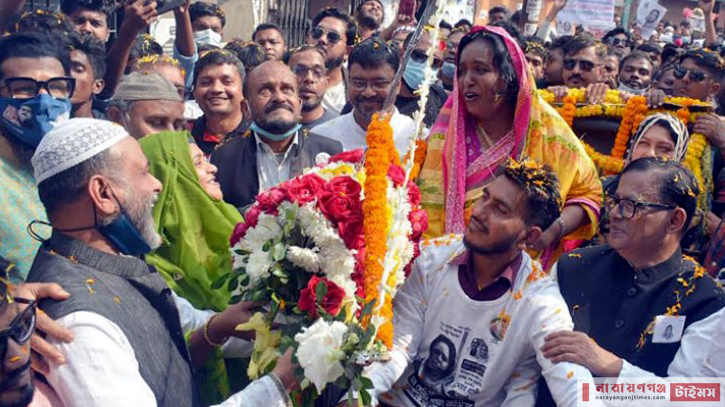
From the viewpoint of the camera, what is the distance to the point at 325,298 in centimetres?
253

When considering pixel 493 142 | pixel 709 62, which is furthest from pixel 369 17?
pixel 493 142

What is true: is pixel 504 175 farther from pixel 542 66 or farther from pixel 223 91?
pixel 542 66

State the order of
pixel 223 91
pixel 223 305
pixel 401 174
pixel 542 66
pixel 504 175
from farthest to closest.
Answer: pixel 542 66, pixel 223 91, pixel 223 305, pixel 504 175, pixel 401 174

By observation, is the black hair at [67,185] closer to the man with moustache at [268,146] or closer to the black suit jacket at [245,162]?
the black suit jacket at [245,162]

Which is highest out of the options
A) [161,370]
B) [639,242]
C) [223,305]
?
[639,242]

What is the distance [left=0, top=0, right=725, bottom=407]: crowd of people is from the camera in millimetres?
2404

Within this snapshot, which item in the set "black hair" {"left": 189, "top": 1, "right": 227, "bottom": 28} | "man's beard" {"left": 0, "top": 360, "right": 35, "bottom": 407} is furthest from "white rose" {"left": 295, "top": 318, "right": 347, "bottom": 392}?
"black hair" {"left": 189, "top": 1, "right": 227, "bottom": 28}

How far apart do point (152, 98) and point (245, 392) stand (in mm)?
2371

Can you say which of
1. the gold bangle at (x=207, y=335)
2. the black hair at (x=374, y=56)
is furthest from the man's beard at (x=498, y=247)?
the black hair at (x=374, y=56)

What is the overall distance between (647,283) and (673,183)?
44cm

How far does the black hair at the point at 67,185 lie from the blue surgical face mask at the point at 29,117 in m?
1.06

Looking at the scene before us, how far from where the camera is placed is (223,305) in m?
3.40

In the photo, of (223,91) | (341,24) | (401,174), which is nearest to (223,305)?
(401,174)

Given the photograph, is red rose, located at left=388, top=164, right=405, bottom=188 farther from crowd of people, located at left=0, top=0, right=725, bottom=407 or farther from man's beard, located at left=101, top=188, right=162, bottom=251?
man's beard, located at left=101, top=188, right=162, bottom=251
